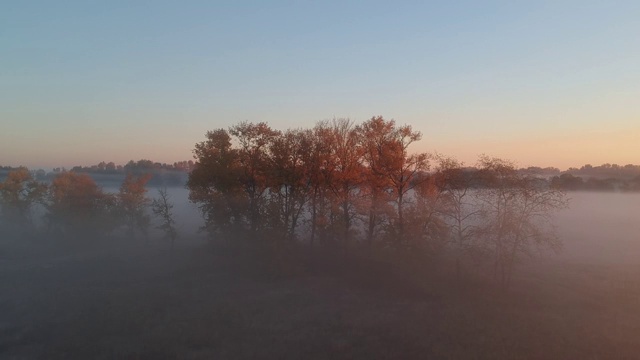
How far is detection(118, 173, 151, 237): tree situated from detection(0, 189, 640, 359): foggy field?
494 inches

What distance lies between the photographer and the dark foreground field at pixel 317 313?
1998cm

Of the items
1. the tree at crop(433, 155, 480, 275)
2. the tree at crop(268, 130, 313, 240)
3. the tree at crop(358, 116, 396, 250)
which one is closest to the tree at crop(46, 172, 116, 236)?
the tree at crop(268, 130, 313, 240)

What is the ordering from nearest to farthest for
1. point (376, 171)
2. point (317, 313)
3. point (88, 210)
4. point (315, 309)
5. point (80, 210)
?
1. point (317, 313)
2. point (315, 309)
3. point (376, 171)
4. point (80, 210)
5. point (88, 210)

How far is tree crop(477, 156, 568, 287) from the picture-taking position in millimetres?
28891

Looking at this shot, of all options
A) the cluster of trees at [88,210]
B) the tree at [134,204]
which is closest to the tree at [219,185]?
the cluster of trees at [88,210]

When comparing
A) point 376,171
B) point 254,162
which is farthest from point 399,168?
point 254,162

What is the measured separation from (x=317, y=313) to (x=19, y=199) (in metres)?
56.0

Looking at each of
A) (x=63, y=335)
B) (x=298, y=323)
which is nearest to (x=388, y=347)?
(x=298, y=323)

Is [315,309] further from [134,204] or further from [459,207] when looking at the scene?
[134,204]

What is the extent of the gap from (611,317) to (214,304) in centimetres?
1879

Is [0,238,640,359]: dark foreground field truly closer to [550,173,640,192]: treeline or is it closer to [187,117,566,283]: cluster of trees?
[187,117,566,283]: cluster of trees

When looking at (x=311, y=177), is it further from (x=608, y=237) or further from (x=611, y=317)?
(x=608, y=237)

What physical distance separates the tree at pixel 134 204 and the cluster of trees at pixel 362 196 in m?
11.7

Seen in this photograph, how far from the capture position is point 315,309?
2667cm
